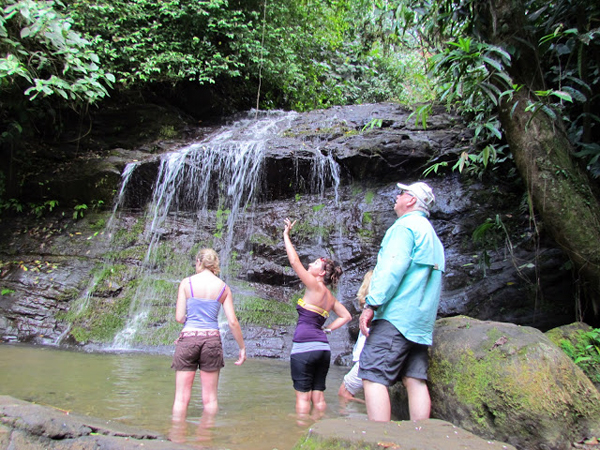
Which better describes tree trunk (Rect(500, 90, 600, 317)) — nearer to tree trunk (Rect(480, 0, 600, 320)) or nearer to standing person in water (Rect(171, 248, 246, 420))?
tree trunk (Rect(480, 0, 600, 320))

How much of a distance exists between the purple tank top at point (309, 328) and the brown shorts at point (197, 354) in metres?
0.71

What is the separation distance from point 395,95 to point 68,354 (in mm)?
15784

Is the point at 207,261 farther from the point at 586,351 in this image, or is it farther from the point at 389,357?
the point at 586,351

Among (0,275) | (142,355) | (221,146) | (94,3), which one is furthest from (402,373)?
(94,3)

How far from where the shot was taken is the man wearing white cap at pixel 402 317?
2.85 metres

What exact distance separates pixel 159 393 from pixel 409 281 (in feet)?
9.23

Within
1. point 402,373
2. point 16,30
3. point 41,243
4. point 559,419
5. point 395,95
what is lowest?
point 559,419

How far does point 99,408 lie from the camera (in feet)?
11.6

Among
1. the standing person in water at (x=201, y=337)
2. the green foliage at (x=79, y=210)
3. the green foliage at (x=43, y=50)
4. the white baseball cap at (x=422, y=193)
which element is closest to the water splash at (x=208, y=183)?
the green foliage at (x=79, y=210)

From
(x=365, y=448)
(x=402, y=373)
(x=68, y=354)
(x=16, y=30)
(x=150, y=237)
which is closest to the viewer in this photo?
(x=365, y=448)

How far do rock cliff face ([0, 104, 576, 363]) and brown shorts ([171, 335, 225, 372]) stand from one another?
327cm

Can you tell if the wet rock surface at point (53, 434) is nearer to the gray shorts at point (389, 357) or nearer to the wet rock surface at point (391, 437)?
the wet rock surface at point (391, 437)

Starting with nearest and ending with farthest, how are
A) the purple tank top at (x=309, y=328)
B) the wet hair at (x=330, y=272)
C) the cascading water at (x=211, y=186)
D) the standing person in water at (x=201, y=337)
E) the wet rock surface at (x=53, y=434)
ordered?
1. the wet rock surface at (x=53, y=434)
2. the standing person in water at (x=201, y=337)
3. the purple tank top at (x=309, y=328)
4. the wet hair at (x=330, y=272)
5. the cascading water at (x=211, y=186)

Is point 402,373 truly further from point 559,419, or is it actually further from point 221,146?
point 221,146
